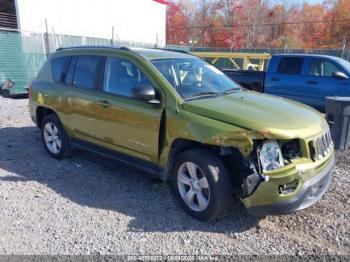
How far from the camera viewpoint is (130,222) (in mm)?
3684

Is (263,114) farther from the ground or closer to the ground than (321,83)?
farther from the ground

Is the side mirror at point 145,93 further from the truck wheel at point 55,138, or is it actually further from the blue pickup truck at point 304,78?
the blue pickup truck at point 304,78

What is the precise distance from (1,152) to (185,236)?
13.8 ft

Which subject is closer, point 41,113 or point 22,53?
point 41,113

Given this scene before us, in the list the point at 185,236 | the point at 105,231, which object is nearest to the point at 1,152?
the point at 105,231

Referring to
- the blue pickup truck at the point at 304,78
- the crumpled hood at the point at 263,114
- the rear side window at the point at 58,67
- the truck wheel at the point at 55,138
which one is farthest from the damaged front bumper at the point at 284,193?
the blue pickup truck at the point at 304,78

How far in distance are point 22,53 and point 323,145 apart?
41.5 ft

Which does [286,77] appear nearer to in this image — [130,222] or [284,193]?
[284,193]

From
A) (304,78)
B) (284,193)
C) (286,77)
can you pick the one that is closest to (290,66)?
(286,77)

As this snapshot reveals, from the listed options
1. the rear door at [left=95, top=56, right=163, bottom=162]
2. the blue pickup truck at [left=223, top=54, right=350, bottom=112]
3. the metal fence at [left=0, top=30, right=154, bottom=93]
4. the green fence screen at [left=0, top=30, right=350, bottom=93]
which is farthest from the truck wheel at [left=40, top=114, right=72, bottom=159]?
the metal fence at [left=0, top=30, right=154, bottom=93]

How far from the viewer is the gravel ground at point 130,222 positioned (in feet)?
10.6

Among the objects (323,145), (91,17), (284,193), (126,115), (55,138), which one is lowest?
(55,138)

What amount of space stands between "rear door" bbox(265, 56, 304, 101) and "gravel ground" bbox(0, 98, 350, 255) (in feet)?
14.6

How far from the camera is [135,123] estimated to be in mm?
4117
